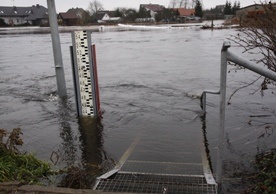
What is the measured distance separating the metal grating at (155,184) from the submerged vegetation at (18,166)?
2.85ft

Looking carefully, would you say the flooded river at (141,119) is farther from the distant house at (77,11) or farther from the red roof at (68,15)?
the distant house at (77,11)

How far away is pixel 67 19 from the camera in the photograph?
3959 inches

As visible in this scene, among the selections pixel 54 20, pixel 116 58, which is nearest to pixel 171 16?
pixel 116 58

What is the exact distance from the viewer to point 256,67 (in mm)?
3098

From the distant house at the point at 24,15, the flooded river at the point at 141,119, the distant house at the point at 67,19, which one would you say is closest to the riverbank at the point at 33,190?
the flooded river at the point at 141,119

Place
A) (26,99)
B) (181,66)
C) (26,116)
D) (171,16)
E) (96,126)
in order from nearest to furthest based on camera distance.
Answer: (96,126)
(26,116)
(26,99)
(181,66)
(171,16)

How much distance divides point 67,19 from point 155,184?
339ft

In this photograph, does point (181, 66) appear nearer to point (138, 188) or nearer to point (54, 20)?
point (54, 20)

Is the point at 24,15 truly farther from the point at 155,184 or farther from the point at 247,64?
the point at 247,64

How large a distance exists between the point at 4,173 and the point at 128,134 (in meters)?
2.70

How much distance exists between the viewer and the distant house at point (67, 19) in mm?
98250

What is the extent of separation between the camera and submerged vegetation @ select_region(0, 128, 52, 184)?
3.75m

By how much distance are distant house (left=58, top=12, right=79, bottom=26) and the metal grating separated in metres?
97.8

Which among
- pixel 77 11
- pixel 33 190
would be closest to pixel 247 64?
pixel 33 190
